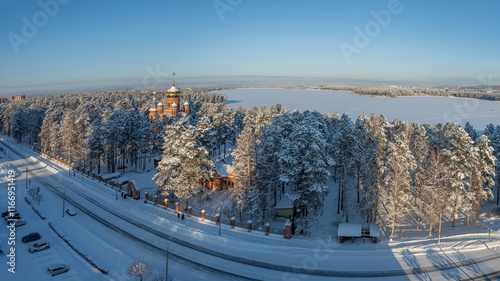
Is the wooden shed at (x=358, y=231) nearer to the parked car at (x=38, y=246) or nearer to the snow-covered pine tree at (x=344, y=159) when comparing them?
the snow-covered pine tree at (x=344, y=159)

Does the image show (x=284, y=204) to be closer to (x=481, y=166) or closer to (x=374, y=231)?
(x=374, y=231)

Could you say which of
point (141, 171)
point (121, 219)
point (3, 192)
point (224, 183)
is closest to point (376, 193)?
point (224, 183)

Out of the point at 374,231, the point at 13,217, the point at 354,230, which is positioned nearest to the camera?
the point at 374,231

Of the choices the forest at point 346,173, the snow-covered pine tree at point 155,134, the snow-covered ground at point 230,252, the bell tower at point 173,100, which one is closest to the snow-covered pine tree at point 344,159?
the forest at point 346,173

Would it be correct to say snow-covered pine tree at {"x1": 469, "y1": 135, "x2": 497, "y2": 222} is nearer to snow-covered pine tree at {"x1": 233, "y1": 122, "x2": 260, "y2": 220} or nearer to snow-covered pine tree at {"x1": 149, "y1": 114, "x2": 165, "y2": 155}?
snow-covered pine tree at {"x1": 233, "y1": 122, "x2": 260, "y2": 220}

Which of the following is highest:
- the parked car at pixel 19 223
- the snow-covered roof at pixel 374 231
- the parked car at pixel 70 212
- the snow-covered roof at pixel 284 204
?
the snow-covered roof at pixel 374 231

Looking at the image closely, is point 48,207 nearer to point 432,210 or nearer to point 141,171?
point 141,171

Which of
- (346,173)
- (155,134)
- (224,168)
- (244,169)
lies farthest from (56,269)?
(155,134)
